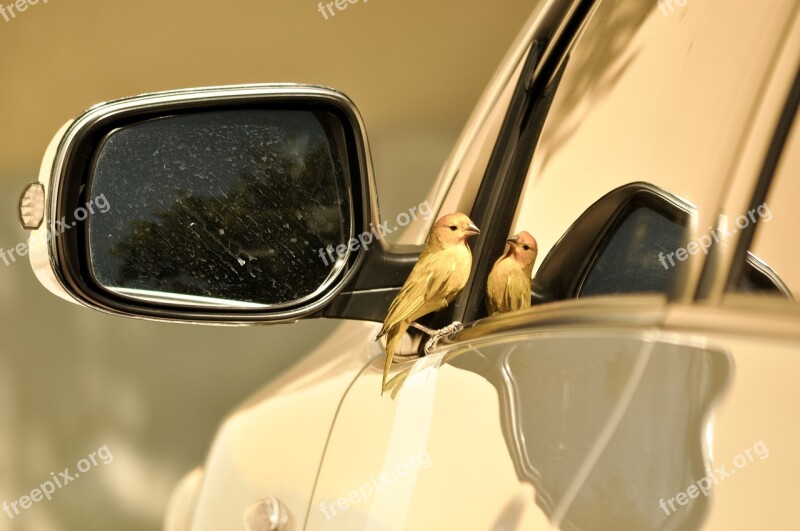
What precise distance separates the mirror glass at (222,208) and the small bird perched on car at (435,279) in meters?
0.14

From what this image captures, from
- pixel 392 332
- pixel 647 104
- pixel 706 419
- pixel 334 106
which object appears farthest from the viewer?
pixel 334 106

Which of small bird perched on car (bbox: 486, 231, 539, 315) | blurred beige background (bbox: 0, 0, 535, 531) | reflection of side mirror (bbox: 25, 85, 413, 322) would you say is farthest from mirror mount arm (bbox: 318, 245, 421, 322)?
blurred beige background (bbox: 0, 0, 535, 531)

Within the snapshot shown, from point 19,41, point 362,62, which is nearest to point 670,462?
point 362,62

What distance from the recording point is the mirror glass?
2.13 feet

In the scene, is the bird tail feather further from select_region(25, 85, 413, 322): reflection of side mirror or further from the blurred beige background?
the blurred beige background

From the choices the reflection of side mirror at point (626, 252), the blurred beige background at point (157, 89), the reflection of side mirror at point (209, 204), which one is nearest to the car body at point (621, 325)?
the reflection of side mirror at point (626, 252)

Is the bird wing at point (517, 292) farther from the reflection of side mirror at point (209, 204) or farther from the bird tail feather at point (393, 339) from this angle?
the reflection of side mirror at point (209, 204)

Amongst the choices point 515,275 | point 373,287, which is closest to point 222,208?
point 373,287

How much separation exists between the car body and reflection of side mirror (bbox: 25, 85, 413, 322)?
0.12 meters

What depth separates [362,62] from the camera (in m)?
3.31

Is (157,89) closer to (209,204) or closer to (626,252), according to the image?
(209,204)

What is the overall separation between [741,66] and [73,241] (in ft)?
1.67

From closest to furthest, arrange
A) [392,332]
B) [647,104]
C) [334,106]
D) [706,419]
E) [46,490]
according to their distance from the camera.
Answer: [706,419]
[647,104]
[392,332]
[334,106]
[46,490]

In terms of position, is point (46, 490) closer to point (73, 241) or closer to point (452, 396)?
point (73, 241)
